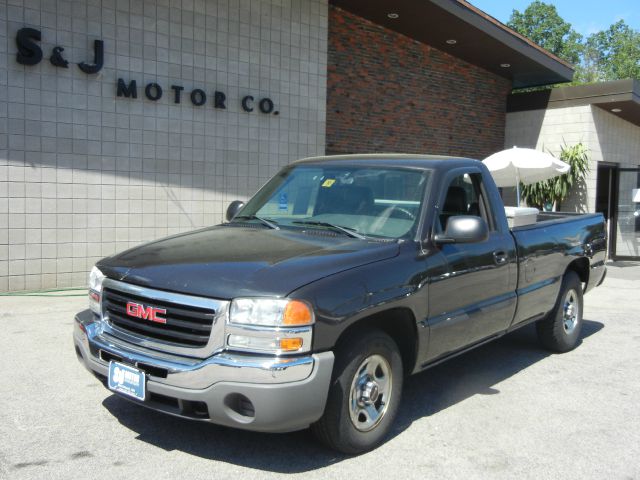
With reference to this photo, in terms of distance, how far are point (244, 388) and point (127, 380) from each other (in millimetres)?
791

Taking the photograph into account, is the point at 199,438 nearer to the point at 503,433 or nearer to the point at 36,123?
the point at 503,433

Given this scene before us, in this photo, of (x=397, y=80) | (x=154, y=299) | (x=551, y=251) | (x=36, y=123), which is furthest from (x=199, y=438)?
(x=397, y=80)

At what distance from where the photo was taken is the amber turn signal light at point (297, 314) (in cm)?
337

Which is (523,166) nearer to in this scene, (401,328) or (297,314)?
(401,328)

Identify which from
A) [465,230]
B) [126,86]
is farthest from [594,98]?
[465,230]

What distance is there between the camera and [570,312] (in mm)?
6707

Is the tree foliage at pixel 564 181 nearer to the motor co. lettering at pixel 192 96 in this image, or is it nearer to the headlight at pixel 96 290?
the motor co. lettering at pixel 192 96

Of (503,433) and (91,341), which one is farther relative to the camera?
(503,433)

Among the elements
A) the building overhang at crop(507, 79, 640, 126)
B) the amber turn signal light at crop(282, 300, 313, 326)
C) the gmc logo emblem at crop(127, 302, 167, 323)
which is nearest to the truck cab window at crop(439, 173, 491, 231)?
the amber turn signal light at crop(282, 300, 313, 326)

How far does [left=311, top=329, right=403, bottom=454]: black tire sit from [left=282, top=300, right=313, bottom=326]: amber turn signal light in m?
0.39

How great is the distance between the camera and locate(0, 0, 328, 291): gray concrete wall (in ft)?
28.4

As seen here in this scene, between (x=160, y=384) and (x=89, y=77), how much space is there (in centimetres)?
678

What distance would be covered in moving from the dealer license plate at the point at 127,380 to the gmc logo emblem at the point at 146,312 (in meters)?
0.29

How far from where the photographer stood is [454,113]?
15.1 metres
